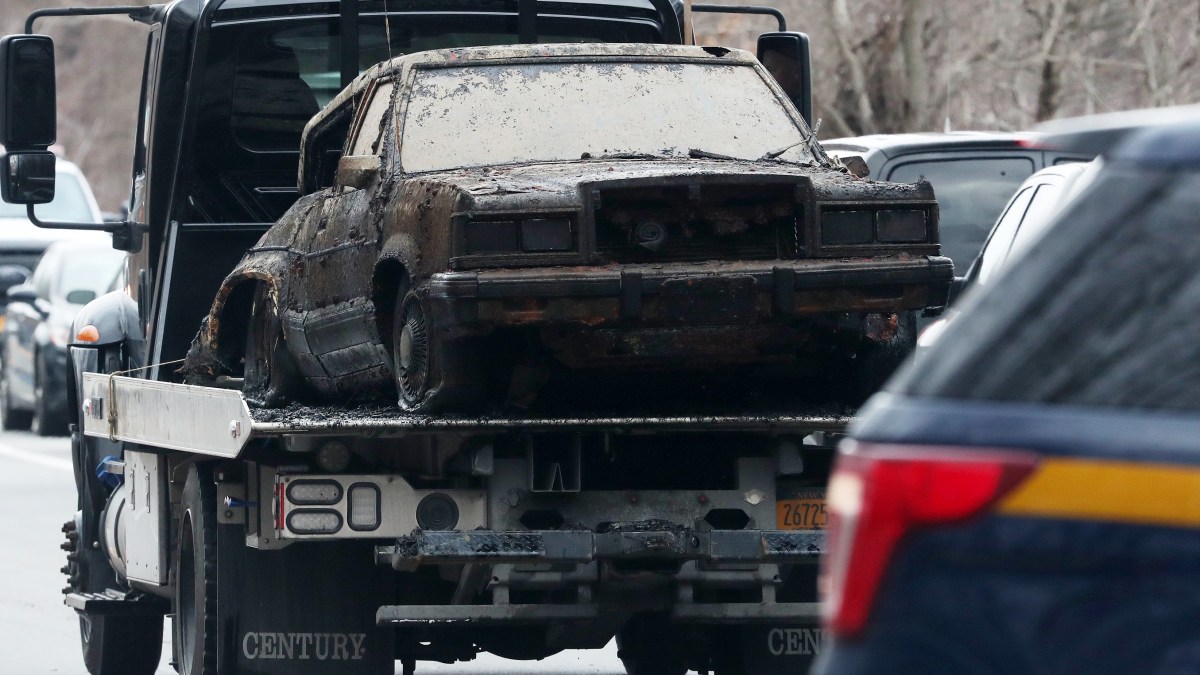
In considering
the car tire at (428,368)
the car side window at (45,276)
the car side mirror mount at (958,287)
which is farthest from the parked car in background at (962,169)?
the car side window at (45,276)

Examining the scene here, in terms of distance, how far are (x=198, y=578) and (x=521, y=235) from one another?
1662 millimetres

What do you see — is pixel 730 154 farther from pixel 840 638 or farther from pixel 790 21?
pixel 790 21

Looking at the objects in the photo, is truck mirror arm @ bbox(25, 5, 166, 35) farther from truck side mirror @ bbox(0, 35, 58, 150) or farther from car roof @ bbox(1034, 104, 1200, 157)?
car roof @ bbox(1034, 104, 1200, 157)

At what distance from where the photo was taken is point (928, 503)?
340cm

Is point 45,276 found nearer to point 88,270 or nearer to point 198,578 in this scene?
point 88,270

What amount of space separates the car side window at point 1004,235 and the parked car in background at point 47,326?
14.3 m

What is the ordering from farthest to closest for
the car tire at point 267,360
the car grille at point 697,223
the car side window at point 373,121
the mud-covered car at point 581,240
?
the car tire at point 267,360, the car side window at point 373,121, the car grille at point 697,223, the mud-covered car at point 581,240

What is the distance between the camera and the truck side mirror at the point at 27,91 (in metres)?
9.75

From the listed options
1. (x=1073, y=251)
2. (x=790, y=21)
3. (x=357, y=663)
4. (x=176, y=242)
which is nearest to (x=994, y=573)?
(x=1073, y=251)

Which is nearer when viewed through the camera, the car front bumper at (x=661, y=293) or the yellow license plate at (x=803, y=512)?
the car front bumper at (x=661, y=293)

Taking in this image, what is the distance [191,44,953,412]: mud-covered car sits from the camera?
7.53m

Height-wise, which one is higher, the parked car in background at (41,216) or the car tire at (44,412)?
the parked car in background at (41,216)

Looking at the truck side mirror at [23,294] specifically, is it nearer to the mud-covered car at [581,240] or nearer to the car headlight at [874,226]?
the mud-covered car at [581,240]

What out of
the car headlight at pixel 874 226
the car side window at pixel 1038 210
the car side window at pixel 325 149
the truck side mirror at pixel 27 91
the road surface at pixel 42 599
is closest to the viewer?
the car headlight at pixel 874 226
